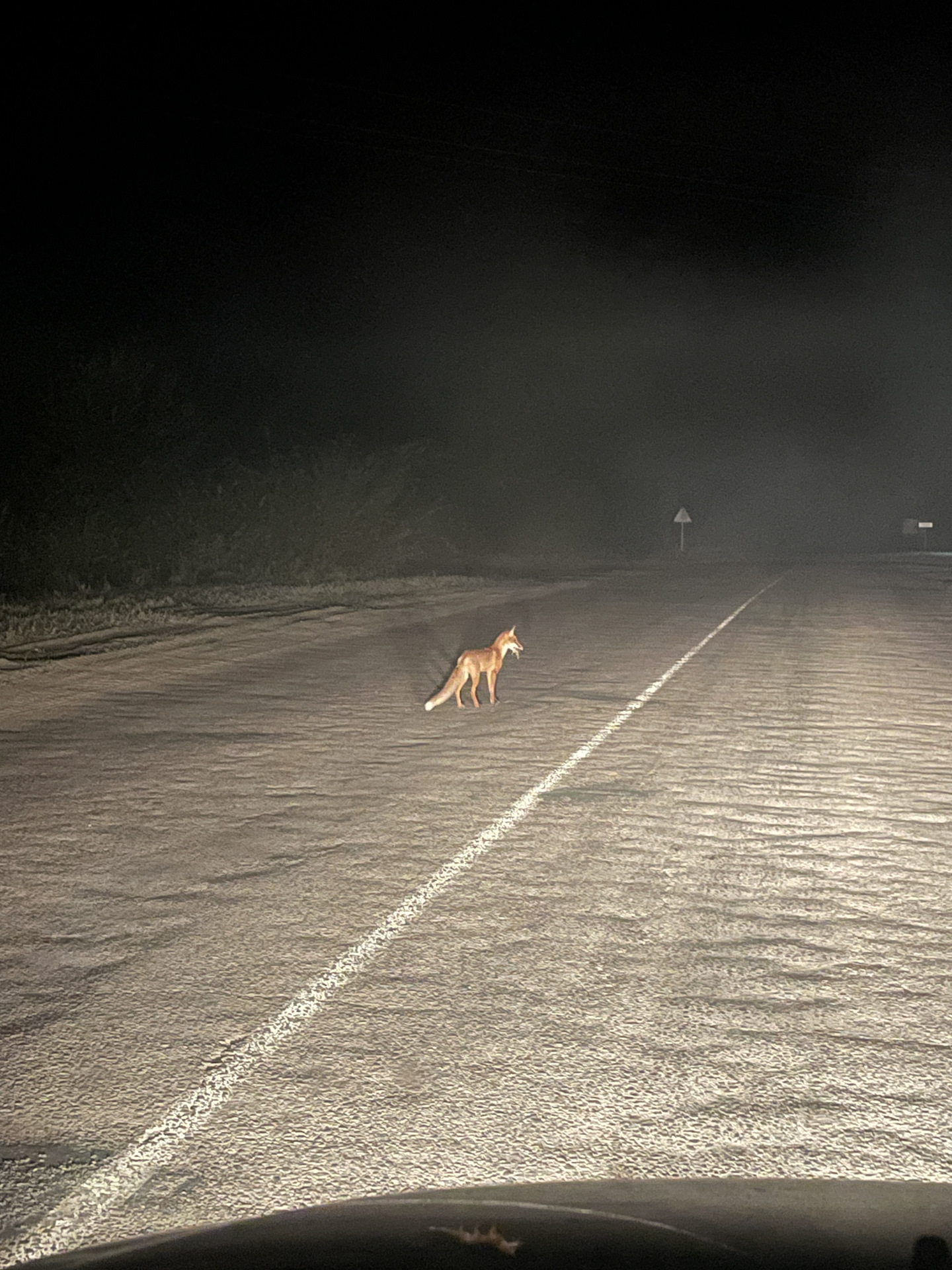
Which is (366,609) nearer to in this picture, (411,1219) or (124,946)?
(124,946)

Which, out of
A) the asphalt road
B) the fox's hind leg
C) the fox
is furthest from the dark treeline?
the asphalt road

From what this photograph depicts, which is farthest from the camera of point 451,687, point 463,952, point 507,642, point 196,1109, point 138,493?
point 138,493

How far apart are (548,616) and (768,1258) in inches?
924

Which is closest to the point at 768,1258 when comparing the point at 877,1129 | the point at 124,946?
the point at 877,1129

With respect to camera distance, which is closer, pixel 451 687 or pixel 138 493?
pixel 451 687

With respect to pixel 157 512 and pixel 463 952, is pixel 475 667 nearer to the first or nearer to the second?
pixel 463 952

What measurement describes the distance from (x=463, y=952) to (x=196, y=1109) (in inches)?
67.5

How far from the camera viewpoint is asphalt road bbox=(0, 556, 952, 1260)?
3.75m

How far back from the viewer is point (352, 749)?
1070 centimetres

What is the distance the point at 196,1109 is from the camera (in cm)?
406

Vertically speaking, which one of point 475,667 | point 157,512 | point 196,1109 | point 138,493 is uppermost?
point 138,493

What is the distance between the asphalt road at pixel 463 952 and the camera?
12.3ft

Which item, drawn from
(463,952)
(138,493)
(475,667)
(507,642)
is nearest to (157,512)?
(138,493)

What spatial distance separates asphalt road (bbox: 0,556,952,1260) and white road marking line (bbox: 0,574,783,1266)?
2cm
